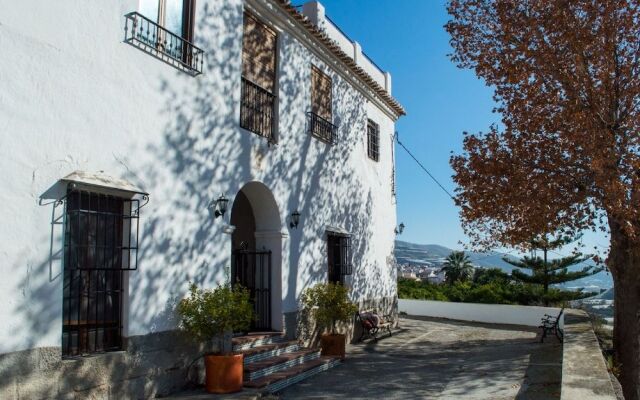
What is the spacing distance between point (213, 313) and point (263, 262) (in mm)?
2986

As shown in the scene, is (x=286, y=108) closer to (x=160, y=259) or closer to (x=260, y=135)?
(x=260, y=135)

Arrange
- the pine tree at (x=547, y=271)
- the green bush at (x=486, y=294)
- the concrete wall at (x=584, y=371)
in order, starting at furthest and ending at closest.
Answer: the pine tree at (x=547, y=271)
the green bush at (x=486, y=294)
the concrete wall at (x=584, y=371)

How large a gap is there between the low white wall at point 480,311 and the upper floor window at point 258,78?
12.3 meters

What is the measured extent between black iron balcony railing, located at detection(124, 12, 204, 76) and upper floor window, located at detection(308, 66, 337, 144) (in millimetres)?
3569

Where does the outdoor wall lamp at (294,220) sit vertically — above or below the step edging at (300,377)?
above

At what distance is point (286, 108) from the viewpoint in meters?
9.76

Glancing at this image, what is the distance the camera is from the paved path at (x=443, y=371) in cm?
728

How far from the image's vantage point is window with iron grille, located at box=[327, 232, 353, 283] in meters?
11.6

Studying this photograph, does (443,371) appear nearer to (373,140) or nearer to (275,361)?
(275,361)

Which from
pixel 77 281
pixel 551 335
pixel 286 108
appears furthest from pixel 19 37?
pixel 551 335

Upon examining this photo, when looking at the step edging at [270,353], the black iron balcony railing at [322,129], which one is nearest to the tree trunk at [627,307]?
the black iron balcony railing at [322,129]

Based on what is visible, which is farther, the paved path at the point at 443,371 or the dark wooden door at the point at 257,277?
the dark wooden door at the point at 257,277

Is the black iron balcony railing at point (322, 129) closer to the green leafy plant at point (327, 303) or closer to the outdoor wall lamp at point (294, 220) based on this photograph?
the outdoor wall lamp at point (294, 220)

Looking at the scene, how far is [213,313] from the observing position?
260 inches
